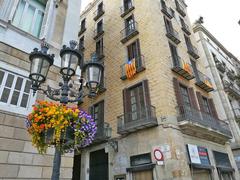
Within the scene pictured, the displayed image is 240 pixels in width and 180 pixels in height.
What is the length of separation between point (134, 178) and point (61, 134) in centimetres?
806

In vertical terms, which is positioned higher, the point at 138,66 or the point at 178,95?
the point at 138,66

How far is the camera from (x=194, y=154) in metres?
10.1

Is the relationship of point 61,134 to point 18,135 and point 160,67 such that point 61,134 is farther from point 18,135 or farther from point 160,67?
point 160,67

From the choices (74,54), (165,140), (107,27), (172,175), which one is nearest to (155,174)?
(172,175)

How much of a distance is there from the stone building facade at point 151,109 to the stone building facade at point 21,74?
562cm

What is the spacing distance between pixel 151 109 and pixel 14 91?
23.8ft

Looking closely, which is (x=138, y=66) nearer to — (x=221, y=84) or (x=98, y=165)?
(x=98, y=165)

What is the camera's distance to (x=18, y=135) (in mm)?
4957

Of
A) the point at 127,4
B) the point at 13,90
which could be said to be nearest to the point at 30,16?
the point at 13,90

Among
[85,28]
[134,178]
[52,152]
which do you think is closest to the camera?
[52,152]

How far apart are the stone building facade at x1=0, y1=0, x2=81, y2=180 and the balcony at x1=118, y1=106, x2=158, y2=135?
5413 mm

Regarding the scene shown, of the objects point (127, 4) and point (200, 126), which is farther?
point (127, 4)

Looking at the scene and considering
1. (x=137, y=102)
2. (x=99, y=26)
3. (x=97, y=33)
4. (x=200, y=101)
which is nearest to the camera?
(x=137, y=102)

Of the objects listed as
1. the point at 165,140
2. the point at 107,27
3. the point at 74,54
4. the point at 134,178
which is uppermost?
the point at 107,27
